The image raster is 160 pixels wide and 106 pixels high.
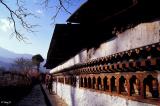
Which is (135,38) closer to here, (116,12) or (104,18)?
(116,12)


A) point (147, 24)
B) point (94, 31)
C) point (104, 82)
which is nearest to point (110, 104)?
point (104, 82)

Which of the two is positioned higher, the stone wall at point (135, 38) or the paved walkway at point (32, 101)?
the stone wall at point (135, 38)

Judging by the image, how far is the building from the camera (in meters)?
4.58

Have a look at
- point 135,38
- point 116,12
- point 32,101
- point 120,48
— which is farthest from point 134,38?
point 32,101

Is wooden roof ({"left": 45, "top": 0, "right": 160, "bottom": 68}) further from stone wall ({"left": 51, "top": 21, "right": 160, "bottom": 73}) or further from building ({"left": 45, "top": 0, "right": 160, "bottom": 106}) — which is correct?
stone wall ({"left": 51, "top": 21, "right": 160, "bottom": 73})

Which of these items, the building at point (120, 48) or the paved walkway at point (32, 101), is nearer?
the building at point (120, 48)

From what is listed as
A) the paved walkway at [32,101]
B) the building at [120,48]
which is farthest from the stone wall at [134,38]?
the paved walkway at [32,101]

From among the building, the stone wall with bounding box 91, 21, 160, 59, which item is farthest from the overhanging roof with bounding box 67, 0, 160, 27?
the stone wall with bounding box 91, 21, 160, 59

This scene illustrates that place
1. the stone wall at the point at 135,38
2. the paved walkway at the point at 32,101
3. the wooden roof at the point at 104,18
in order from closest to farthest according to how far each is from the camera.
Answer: the stone wall at the point at 135,38
the wooden roof at the point at 104,18
the paved walkway at the point at 32,101

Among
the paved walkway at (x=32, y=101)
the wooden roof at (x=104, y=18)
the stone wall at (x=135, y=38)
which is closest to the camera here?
the stone wall at (x=135, y=38)

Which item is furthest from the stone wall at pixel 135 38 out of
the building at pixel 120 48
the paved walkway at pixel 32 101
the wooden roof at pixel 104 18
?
the paved walkway at pixel 32 101

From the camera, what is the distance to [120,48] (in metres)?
6.43

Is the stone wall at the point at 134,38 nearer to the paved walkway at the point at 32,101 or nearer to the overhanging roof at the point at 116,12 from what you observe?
the overhanging roof at the point at 116,12

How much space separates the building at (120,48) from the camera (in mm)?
4578
